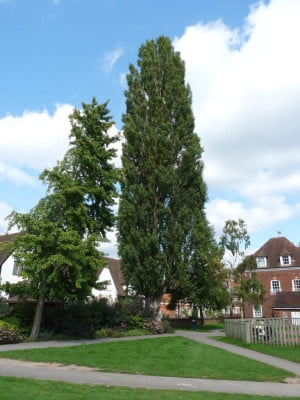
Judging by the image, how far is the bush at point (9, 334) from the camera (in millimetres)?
16906

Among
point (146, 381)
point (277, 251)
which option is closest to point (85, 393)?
point (146, 381)

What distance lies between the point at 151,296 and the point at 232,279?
30.5ft

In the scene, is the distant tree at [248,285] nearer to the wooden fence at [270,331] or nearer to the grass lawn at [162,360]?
the wooden fence at [270,331]

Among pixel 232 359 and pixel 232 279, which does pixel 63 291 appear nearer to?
pixel 232 359

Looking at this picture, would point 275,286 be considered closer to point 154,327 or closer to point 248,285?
point 248,285

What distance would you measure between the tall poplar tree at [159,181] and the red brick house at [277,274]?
19620 millimetres

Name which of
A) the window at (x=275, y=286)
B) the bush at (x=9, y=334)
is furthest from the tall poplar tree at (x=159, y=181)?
the window at (x=275, y=286)

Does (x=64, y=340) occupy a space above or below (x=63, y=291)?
below

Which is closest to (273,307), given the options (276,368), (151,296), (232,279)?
(232,279)

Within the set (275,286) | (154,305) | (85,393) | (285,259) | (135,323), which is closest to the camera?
(85,393)

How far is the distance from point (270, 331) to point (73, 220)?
1151 centimetres

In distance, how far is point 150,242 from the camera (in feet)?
90.2

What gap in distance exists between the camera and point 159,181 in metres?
29.2

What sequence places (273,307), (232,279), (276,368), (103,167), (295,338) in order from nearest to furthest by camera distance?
(276,368)
(295,338)
(103,167)
(232,279)
(273,307)
